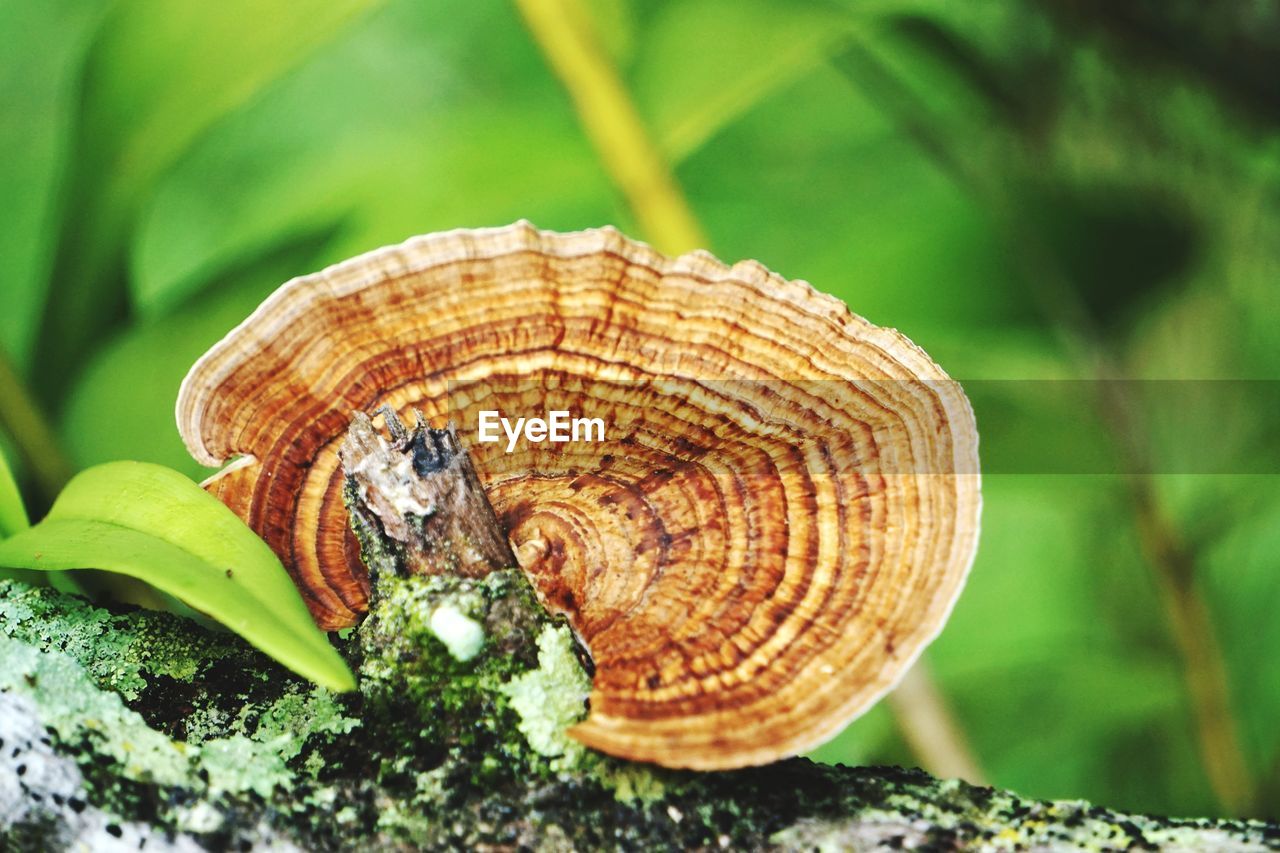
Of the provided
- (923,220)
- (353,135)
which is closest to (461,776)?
(923,220)

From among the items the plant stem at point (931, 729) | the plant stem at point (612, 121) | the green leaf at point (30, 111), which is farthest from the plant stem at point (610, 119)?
the green leaf at point (30, 111)

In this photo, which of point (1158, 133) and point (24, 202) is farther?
point (24, 202)

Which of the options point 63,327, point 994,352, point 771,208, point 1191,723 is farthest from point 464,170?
point 1191,723

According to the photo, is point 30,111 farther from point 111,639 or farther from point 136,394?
point 111,639

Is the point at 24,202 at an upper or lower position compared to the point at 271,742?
upper

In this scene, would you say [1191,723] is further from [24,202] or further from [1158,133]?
[24,202]

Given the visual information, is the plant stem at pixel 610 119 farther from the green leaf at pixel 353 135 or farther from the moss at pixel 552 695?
the moss at pixel 552 695

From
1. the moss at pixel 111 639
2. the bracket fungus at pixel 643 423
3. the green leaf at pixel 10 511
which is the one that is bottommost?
the moss at pixel 111 639
